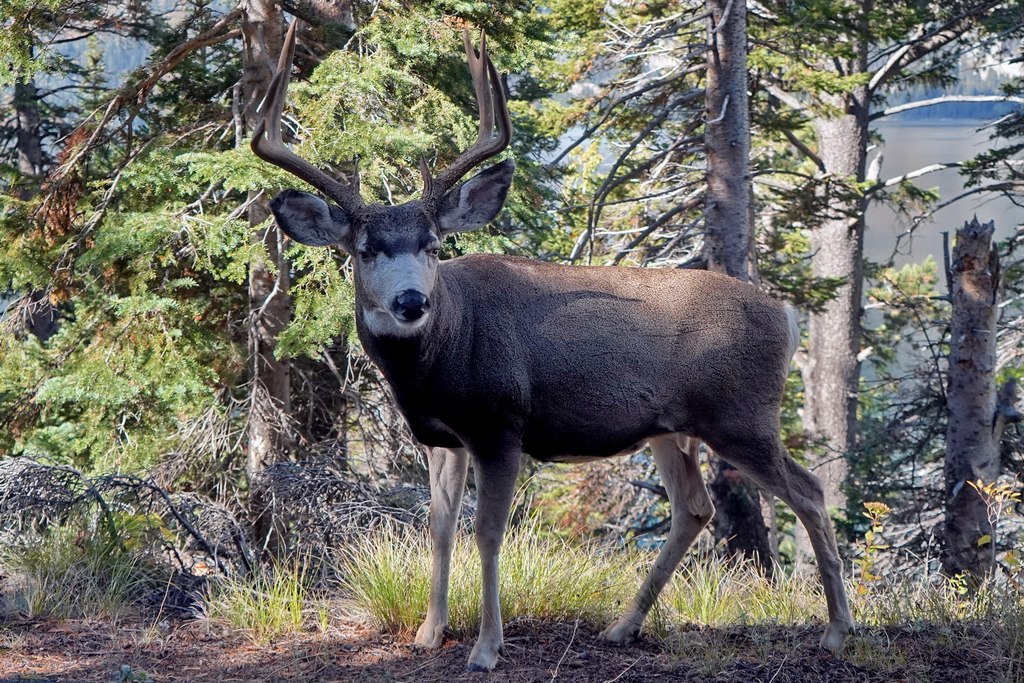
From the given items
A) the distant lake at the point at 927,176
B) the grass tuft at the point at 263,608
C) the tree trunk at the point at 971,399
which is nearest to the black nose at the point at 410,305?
the grass tuft at the point at 263,608

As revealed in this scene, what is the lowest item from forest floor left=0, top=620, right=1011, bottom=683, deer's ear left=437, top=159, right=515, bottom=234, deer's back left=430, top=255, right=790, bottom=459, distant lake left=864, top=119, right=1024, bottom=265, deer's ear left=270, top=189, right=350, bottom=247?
forest floor left=0, top=620, right=1011, bottom=683

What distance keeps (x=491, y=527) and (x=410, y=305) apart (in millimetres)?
1356

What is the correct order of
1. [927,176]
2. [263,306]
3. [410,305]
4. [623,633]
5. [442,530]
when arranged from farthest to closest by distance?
[927,176], [263,306], [623,633], [442,530], [410,305]

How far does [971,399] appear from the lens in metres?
9.39

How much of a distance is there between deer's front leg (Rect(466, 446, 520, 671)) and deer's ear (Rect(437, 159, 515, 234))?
3.91 ft

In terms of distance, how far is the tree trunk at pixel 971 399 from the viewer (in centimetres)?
916

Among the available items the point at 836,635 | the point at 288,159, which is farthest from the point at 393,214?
the point at 836,635

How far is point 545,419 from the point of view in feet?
19.4

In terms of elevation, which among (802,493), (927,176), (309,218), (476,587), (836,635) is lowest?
(836,635)

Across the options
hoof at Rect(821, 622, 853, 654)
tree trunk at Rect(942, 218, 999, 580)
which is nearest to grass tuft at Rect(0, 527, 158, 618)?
hoof at Rect(821, 622, 853, 654)

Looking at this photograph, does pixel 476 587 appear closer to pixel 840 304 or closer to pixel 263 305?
pixel 263 305

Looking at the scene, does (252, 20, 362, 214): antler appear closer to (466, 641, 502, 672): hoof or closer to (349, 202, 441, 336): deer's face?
(349, 202, 441, 336): deer's face

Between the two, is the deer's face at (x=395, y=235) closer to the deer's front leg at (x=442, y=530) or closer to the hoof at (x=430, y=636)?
the deer's front leg at (x=442, y=530)

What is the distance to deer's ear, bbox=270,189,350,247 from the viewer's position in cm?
557
